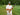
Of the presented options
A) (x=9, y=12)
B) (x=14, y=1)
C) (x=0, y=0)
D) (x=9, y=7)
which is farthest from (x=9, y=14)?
(x=0, y=0)

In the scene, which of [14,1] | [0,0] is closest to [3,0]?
[0,0]

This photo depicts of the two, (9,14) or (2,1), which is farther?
(2,1)

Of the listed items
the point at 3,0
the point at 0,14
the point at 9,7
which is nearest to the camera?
the point at 9,7

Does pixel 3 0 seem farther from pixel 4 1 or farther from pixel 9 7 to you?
pixel 9 7

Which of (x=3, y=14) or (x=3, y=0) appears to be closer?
(x=3, y=14)

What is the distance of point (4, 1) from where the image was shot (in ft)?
6.34

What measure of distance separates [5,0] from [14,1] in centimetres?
35

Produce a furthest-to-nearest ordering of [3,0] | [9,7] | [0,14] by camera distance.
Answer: [3,0], [0,14], [9,7]

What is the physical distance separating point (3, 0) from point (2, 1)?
0.05 metres

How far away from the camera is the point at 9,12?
1.33m

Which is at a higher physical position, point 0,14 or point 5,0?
point 5,0

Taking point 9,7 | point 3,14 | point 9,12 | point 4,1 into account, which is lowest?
point 3,14

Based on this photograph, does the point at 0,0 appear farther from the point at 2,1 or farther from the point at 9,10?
the point at 9,10

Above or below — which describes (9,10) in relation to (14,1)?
below
